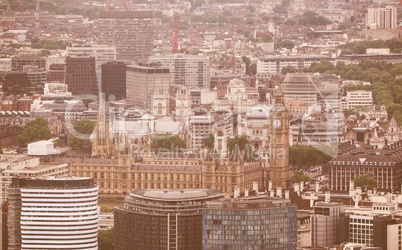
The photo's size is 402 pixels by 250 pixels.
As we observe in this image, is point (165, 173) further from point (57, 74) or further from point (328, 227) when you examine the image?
point (57, 74)

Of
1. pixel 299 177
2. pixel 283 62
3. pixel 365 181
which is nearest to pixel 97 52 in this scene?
pixel 283 62

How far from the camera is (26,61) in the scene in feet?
592

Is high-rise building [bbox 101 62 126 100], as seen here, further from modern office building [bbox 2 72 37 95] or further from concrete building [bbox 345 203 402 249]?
concrete building [bbox 345 203 402 249]

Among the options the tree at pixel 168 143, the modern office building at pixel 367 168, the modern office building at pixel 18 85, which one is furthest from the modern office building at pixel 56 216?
the modern office building at pixel 18 85

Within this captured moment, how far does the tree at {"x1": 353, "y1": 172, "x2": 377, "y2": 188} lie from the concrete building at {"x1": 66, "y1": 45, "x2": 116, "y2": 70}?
76294 mm

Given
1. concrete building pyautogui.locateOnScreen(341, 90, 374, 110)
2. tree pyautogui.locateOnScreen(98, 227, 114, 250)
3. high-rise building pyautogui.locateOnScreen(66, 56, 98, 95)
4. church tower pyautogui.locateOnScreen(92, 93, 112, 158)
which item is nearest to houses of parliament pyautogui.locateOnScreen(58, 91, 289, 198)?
church tower pyautogui.locateOnScreen(92, 93, 112, 158)

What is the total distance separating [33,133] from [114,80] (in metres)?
35.9

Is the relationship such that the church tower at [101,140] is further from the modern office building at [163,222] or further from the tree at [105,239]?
the modern office building at [163,222]

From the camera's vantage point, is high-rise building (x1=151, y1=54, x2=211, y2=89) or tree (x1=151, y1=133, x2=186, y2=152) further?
high-rise building (x1=151, y1=54, x2=211, y2=89)

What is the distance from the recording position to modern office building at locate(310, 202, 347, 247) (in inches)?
3132

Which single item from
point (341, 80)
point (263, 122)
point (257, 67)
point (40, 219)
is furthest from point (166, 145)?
point (257, 67)

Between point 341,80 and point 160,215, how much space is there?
317 feet

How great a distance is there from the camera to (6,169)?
93500 millimetres

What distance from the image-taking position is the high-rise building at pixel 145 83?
15175 centimetres
